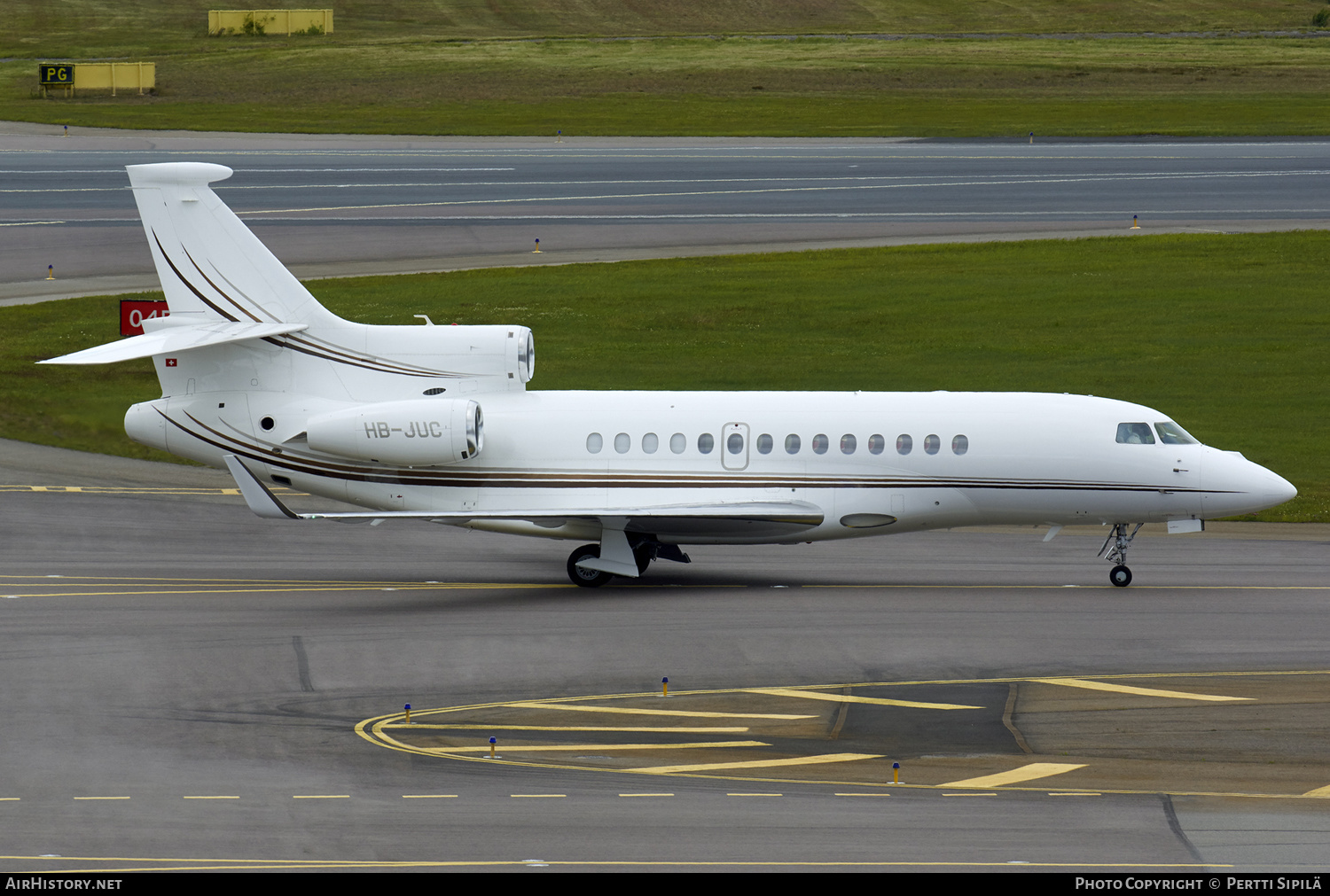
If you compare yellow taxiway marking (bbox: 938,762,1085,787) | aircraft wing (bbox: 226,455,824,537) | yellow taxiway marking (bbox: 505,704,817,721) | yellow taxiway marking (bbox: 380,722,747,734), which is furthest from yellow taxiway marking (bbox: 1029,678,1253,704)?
aircraft wing (bbox: 226,455,824,537)

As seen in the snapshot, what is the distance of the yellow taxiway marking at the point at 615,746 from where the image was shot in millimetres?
20859

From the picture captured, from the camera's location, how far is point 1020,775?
64.7ft

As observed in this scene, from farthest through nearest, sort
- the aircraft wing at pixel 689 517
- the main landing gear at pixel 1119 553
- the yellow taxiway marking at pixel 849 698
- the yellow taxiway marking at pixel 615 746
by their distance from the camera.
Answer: the main landing gear at pixel 1119 553 → the aircraft wing at pixel 689 517 → the yellow taxiway marking at pixel 849 698 → the yellow taxiway marking at pixel 615 746

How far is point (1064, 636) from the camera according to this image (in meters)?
26.5

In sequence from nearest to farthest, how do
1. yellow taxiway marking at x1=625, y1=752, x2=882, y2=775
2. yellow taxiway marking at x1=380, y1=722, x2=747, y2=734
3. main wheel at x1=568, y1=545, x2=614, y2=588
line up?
yellow taxiway marking at x1=625, y1=752, x2=882, y2=775 → yellow taxiway marking at x1=380, y1=722, x2=747, y2=734 → main wheel at x1=568, y1=545, x2=614, y2=588

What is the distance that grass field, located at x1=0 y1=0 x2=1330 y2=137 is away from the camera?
88.6m

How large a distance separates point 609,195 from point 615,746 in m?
50.9

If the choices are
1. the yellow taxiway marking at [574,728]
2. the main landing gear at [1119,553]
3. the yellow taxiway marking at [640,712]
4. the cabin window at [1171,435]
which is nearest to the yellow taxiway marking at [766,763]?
the yellow taxiway marking at [574,728]

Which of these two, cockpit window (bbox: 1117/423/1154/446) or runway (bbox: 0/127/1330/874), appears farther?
cockpit window (bbox: 1117/423/1154/446)

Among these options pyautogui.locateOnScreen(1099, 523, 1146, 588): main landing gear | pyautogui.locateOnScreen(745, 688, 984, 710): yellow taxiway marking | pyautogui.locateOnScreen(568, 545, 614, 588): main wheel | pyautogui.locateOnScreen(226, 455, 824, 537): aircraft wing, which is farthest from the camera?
pyautogui.locateOnScreen(568, 545, 614, 588): main wheel

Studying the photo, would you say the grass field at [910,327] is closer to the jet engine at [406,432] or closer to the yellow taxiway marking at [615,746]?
the jet engine at [406,432]

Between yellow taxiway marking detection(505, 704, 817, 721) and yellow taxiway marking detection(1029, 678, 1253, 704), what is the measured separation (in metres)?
3.96

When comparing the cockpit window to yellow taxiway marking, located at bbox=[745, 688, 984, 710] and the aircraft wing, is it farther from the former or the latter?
yellow taxiway marking, located at bbox=[745, 688, 984, 710]

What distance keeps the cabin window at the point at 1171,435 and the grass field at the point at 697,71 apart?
185 ft
